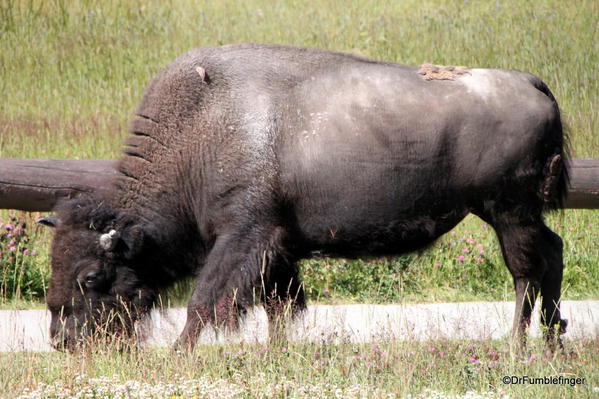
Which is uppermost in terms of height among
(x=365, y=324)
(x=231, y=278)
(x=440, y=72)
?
(x=440, y=72)

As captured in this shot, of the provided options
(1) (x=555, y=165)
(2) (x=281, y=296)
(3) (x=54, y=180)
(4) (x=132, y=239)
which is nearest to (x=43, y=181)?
(3) (x=54, y=180)

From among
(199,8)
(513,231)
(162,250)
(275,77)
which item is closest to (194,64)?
(275,77)

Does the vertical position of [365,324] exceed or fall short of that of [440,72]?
it falls short

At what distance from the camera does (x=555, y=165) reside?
5.41 metres

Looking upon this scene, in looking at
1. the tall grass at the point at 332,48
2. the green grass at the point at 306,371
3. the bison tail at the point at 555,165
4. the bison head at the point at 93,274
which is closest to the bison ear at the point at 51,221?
the bison head at the point at 93,274

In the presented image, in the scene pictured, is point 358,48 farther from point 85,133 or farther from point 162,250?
point 162,250

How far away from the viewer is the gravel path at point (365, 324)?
547 cm

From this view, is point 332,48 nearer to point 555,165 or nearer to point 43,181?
point 43,181

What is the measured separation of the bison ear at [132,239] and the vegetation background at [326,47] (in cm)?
48

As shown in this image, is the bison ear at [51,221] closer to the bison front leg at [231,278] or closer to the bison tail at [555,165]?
the bison front leg at [231,278]

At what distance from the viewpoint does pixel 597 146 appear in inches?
368

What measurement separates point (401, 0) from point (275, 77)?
431 inches

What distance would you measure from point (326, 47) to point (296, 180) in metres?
7.61

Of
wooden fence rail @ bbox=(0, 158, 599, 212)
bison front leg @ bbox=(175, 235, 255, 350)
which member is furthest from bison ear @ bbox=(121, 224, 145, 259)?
wooden fence rail @ bbox=(0, 158, 599, 212)
